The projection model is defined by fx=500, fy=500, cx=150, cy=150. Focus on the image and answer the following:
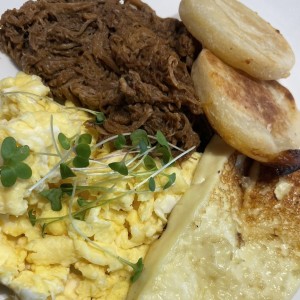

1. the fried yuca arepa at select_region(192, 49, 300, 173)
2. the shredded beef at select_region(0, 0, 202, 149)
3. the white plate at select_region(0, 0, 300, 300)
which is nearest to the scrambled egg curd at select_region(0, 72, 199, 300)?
the shredded beef at select_region(0, 0, 202, 149)

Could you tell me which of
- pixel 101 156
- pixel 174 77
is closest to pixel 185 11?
pixel 174 77

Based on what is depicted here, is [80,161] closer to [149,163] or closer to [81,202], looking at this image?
[81,202]

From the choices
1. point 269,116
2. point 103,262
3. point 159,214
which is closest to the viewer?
point 103,262

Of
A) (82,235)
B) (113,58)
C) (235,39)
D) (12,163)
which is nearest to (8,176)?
(12,163)

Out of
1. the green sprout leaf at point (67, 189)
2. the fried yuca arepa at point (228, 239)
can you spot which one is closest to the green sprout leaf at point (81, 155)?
the green sprout leaf at point (67, 189)

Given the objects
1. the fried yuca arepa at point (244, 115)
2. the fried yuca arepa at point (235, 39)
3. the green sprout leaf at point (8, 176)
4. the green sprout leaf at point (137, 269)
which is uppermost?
the fried yuca arepa at point (235, 39)

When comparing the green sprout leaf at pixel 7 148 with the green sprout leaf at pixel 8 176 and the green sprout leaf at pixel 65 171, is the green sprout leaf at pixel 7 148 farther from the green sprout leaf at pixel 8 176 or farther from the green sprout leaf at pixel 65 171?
the green sprout leaf at pixel 65 171

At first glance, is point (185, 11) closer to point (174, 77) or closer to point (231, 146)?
point (174, 77)
